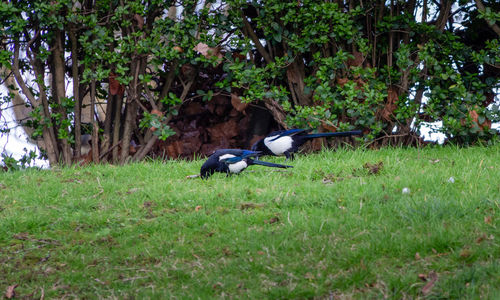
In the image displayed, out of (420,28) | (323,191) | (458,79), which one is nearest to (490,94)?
(458,79)

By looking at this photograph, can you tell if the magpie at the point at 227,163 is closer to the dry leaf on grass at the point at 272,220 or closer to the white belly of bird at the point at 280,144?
the white belly of bird at the point at 280,144

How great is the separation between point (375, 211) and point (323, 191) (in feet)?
2.15

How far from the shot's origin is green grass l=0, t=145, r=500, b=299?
335 centimetres

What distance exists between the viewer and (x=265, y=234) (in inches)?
160

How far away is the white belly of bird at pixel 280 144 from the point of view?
666 cm

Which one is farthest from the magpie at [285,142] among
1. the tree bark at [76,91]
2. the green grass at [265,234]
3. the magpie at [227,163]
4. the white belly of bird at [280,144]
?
the tree bark at [76,91]

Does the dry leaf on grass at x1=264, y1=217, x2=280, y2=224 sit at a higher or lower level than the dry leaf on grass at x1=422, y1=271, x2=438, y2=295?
higher

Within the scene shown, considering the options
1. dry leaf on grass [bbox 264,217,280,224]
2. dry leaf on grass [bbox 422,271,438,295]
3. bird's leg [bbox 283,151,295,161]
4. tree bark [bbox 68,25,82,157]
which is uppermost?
tree bark [bbox 68,25,82,157]

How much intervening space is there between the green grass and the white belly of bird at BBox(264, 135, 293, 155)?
68 centimetres

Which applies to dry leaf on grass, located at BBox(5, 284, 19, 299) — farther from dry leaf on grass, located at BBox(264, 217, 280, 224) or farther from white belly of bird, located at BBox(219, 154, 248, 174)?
white belly of bird, located at BBox(219, 154, 248, 174)

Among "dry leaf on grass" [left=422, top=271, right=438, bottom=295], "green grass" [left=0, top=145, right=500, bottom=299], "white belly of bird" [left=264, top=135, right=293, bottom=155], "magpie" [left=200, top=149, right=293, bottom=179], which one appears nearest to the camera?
"dry leaf on grass" [left=422, top=271, right=438, bottom=295]

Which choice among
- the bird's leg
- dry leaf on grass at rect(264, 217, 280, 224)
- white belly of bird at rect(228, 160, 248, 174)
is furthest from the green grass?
the bird's leg

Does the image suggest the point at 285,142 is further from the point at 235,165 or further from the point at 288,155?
the point at 235,165

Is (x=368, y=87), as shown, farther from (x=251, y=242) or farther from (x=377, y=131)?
(x=251, y=242)
